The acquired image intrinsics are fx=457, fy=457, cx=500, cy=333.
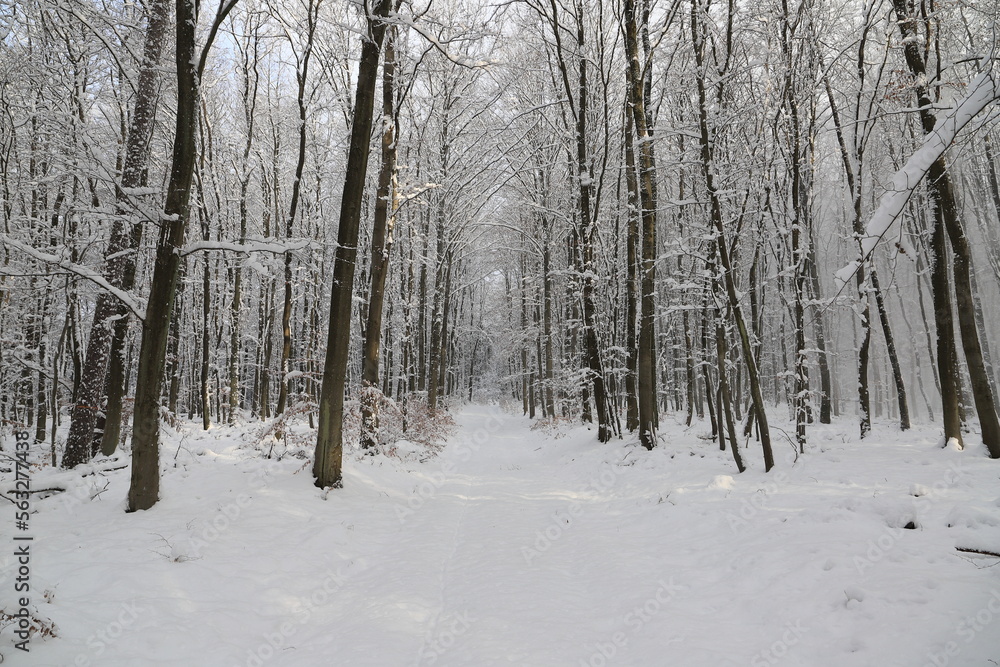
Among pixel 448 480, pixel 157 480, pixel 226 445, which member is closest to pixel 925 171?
pixel 157 480

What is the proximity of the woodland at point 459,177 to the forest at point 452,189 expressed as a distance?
0.27 ft

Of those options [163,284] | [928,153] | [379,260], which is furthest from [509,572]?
[379,260]

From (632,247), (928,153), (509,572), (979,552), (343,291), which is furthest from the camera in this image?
(632,247)

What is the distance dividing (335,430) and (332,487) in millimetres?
877

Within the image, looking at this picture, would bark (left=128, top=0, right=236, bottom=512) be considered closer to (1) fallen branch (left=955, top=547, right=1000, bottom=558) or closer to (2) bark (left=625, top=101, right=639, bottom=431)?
(1) fallen branch (left=955, top=547, right=1000, bottom=558)

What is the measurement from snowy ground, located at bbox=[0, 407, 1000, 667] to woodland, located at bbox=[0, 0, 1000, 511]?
111 centimetres

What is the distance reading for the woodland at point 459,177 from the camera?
6.00 m

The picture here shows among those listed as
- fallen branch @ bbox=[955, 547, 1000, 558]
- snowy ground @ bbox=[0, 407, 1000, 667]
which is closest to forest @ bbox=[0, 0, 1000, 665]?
snowy ground @ bbox=[0, 407, 1000, 667]

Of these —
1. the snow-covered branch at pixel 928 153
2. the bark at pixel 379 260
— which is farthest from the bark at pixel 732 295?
the bark at pixel 379 260

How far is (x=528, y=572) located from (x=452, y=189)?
13.5 meters

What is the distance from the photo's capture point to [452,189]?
1594cm

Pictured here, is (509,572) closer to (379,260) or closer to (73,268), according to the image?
(73,268)

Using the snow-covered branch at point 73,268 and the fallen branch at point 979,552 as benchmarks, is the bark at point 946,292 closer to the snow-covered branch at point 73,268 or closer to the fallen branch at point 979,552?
the fallen branch at point 979,552

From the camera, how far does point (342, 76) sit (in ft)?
44.5
